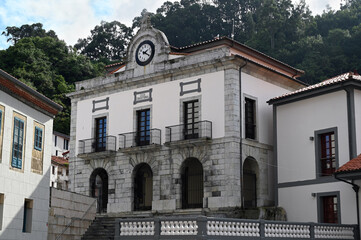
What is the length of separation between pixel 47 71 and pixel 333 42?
30114mm

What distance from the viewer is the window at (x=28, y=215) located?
72.3ft

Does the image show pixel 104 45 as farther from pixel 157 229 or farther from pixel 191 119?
pixel 157 229

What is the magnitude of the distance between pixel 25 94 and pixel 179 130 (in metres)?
11.1

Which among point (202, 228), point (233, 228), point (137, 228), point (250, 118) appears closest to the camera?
point (202, 228)

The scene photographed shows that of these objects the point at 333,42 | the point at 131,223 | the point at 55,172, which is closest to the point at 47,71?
the point at 55,172

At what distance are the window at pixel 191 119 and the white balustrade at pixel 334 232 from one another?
9723mm

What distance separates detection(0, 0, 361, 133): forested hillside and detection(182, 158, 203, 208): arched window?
22.2 metres

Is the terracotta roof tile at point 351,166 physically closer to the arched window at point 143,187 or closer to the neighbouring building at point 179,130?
the neighbouring building at point 179,130

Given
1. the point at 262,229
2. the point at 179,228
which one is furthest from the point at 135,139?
the point at 179,228

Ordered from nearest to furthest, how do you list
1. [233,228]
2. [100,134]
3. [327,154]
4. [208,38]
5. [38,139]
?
[233,228]
[38,139]
[327,154]
[100,134]
[208,38]

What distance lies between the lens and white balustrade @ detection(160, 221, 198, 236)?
1853 cm

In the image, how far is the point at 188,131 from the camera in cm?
3133

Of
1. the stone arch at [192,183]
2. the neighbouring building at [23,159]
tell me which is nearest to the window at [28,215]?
the neighbouring building at [23,159]

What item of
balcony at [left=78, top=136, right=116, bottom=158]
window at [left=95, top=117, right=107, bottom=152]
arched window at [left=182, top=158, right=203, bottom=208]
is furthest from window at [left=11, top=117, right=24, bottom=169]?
window at [left=95, top=117, right=107, bottom=152]
